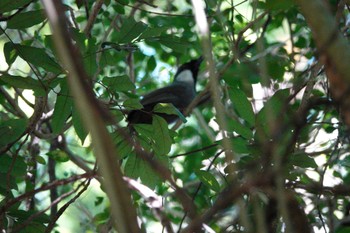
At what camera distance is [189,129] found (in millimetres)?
4203

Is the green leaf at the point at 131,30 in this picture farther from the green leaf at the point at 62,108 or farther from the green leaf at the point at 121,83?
the green leaf at the point at 62,108

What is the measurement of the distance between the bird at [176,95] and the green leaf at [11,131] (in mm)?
1347

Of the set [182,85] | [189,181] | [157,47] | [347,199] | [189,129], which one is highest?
[182,85]

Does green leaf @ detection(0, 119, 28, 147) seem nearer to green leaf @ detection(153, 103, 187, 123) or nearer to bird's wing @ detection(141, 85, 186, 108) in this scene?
green leaf @ detection(153, 103, 187, 123)

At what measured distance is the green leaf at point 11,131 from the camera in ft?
6.16

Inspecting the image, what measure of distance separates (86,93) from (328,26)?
360mm

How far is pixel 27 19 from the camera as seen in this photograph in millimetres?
1852

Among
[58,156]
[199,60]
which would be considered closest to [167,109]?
[58,156]

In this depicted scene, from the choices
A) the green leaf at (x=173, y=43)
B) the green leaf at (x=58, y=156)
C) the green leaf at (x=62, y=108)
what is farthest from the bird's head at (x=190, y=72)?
the green leaf at (x=62, y=108)

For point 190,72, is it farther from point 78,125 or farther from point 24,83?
point 24,83

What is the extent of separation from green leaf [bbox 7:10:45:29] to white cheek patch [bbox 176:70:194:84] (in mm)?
3091

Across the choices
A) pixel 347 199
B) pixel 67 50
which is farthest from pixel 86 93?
pixel 347 199

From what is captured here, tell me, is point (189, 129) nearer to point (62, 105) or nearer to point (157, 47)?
point (157, 47)

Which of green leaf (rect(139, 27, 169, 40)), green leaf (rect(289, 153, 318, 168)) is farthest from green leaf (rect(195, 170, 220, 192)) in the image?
green leaf (rect(139, 27, 169, 40))
